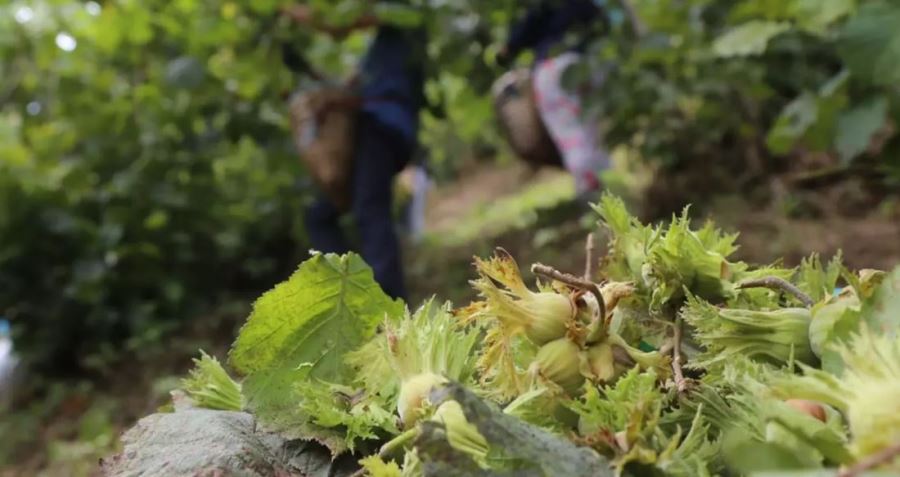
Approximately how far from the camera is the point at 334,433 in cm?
49

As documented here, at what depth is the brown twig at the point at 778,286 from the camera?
483mm

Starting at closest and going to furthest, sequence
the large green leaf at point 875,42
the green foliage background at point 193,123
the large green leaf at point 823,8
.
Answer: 1. the large green leaf at point 875,42
2. the large green leaf at point 823,8
3. the green foliage background at point 193,123

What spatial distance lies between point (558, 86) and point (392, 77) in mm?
488

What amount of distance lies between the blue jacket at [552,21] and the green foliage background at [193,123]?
0.21 feet

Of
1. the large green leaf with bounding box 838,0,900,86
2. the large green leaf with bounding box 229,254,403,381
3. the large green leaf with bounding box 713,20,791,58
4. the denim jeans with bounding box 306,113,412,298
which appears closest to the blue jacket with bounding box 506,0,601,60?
the denim jeans with bounding box 306,113,412,298

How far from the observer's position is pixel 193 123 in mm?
3174

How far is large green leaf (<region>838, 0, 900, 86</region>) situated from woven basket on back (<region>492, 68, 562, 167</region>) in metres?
1.25

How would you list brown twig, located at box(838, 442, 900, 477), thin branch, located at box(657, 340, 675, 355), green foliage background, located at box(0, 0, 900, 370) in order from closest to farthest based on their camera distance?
brown twig, located at box(838, 442, 900, 477) < thin branch, located at box(657, 340, 675, 355) < green foliage background, located at box(0, 0, 900, 370)

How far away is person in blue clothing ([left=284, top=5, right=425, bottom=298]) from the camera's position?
2.57m

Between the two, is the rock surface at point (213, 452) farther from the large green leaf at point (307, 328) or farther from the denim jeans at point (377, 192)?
the denim jeans at point (377, 192)

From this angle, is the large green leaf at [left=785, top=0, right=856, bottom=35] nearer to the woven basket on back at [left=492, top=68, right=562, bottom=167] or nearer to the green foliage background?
the green foliage background

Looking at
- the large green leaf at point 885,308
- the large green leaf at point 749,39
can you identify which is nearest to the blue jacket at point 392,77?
the large green leaf at point 749,39

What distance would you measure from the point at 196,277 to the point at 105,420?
977mm

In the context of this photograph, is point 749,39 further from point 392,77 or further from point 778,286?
point 778,286
